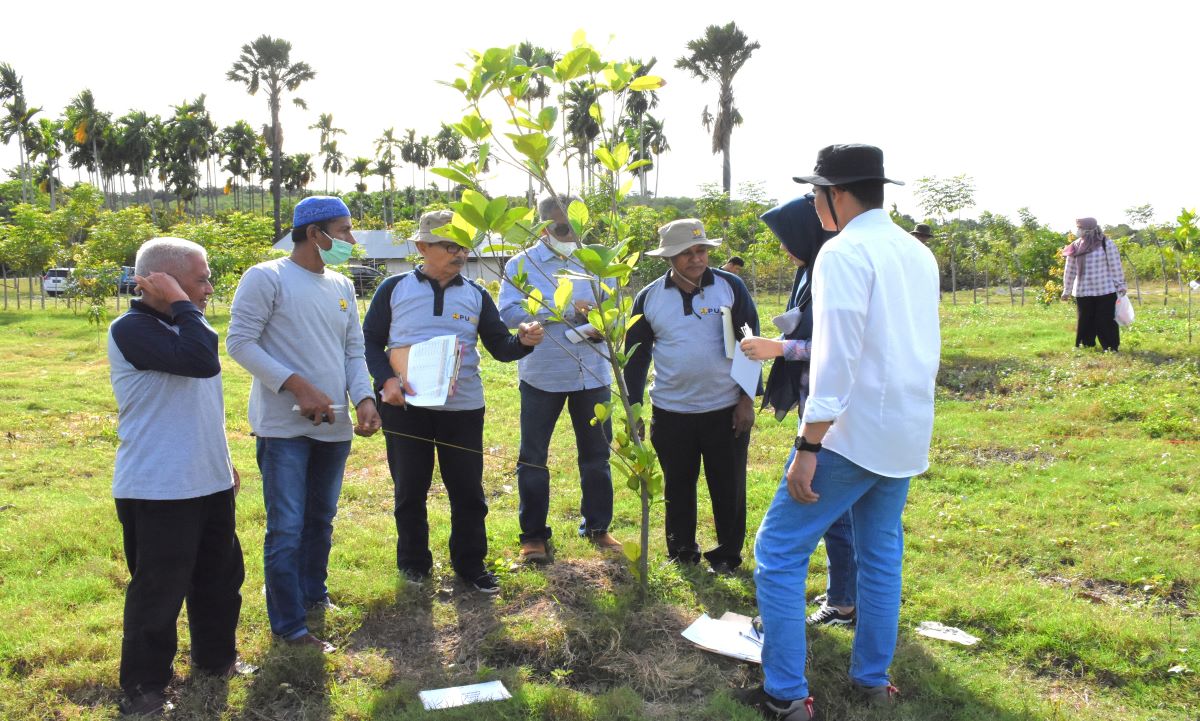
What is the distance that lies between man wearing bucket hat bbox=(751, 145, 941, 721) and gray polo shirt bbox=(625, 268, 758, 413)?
54.3 inches

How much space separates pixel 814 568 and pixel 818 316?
2.24 meters

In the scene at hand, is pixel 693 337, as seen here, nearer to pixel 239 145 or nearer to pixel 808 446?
pixel 808 446

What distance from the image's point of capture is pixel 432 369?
396 cm

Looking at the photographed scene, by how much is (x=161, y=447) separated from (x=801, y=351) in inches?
96.4

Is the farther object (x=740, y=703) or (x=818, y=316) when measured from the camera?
(x=740, y=703)

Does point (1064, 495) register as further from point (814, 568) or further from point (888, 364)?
point (888, 364)

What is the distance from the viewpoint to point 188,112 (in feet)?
177

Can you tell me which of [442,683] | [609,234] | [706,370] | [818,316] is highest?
[609,234]

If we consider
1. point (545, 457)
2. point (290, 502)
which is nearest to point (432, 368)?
point (290, 502)

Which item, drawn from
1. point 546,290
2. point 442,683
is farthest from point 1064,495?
point 442,683

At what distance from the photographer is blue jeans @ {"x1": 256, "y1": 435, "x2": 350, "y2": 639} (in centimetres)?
353

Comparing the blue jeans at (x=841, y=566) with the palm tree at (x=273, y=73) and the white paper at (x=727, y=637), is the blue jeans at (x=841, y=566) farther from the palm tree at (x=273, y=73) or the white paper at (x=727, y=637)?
the palm tree at (x=273, y=73)

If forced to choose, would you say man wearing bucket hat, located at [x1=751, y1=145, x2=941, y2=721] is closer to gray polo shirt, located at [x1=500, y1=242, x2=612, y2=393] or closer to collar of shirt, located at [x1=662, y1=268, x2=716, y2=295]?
collar of shirt, located at [x1=662, y1=268, x2=716, y2=295]

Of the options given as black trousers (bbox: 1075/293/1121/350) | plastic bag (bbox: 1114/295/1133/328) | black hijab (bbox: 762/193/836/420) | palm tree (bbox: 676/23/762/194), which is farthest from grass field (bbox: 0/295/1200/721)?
palm tree (bbox: 676/23/762/194)
